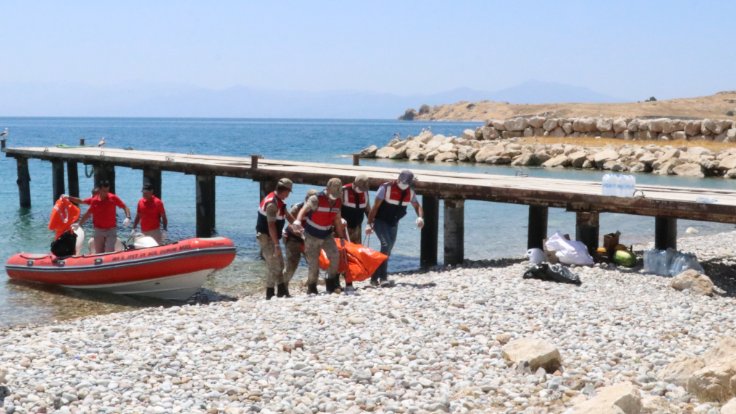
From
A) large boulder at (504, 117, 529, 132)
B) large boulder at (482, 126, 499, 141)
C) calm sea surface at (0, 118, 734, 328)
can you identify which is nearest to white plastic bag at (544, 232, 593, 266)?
calm sea surface at (0, 118, 734, 328)

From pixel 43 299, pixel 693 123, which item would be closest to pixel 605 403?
pixel 43 299

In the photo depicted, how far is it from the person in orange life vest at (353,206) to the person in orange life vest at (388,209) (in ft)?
0.65

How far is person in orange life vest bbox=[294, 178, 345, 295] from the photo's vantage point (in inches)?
461

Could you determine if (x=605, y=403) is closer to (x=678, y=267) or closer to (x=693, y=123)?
(x=678, y=267)

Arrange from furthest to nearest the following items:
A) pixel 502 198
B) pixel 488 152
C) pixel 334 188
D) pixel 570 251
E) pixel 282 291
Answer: pixel 488 152 → pixel 502 198 → pixel 570 251 → pixel 282 291 → pixel 334 188

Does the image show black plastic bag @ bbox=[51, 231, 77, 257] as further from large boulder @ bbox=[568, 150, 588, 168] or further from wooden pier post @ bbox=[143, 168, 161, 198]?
large boulder @ bbox=[568, 150, 588, 168]

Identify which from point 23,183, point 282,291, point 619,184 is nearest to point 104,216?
point 282,291

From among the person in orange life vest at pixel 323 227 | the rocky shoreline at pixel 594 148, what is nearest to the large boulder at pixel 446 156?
the rocky shoreline at pixel 594 148

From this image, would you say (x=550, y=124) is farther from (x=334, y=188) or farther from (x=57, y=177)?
(x=334, y=188)

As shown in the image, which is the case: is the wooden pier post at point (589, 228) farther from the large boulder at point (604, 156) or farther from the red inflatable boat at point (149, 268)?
the large boulder at point (604, 156)

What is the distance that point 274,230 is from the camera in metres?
12.0

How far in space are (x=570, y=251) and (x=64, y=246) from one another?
850cm

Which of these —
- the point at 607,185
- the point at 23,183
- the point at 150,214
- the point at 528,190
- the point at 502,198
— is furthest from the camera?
the point at 23,183

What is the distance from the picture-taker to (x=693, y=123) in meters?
50.1
